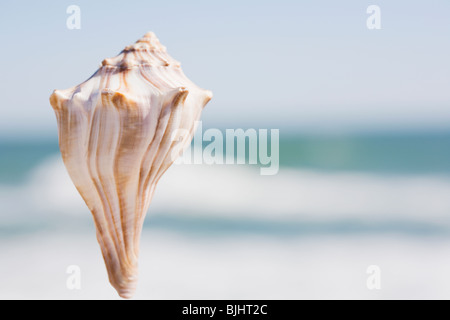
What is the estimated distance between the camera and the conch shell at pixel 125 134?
49.1 inches

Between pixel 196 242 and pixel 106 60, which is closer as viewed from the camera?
pixel 106 60

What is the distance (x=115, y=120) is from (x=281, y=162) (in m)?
4.79

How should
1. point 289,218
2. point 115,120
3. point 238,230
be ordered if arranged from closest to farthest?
point 115,120 < point 238,230 < point 289,218

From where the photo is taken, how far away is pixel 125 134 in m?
1.25

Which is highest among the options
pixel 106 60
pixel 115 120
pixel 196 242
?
pixel 106 60

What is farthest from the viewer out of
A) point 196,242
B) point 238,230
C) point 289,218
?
point 289,218

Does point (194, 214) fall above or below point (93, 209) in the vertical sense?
below

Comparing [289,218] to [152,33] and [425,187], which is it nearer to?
[425,187]

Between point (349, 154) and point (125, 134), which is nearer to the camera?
point (125, 134)

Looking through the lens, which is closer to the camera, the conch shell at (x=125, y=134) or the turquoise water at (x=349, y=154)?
the conch shell at (x=125, y=134)

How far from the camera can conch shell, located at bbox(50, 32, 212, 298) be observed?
1247 mm

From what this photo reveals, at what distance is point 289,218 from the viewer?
4.30 meters

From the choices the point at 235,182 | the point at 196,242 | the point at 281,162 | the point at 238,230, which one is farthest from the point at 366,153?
the point at 196,242

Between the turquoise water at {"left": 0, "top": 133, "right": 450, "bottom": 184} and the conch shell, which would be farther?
the turquoise water at {"left": 0, "top": 133, "right": 450, "bottom": 184}
